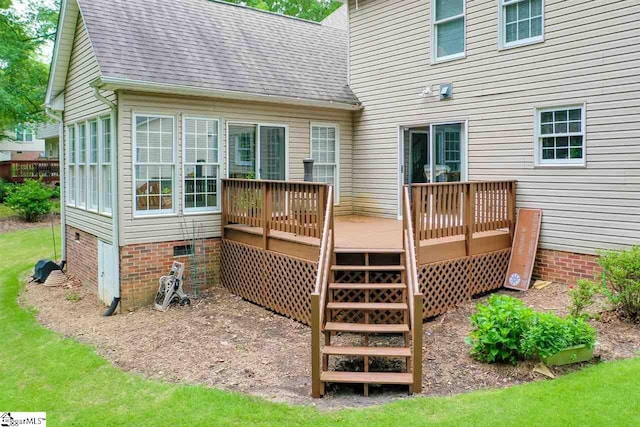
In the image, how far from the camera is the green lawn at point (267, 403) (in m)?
4.59

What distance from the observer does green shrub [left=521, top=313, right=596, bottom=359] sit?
5406 mm

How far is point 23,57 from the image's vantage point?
811 inches

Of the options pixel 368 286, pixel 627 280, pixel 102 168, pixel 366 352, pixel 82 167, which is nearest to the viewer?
pixel 366 352

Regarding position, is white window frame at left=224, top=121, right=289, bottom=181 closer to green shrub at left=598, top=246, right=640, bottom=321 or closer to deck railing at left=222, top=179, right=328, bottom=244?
deck railing at left=222, top=179, right=328, bottom=244

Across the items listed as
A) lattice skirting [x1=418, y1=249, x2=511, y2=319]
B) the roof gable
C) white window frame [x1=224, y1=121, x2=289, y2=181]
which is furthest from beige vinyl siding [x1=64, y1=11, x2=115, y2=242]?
lattice skirting [x1=418, y1=249, x2=511, y2=319]

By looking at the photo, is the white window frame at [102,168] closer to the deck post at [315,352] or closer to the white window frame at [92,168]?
the white window frame at [92,168]

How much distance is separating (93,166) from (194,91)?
3056mm

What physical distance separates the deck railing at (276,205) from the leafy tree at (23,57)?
14566 mm

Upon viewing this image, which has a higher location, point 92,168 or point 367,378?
point 92,168

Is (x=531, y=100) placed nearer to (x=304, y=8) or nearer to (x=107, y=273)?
(x=107, y=273)

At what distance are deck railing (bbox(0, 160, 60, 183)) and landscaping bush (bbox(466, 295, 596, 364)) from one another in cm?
2419

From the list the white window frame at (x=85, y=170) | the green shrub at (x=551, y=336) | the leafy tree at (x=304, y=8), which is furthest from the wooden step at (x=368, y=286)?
the leafy tree at (x=304, y=8)

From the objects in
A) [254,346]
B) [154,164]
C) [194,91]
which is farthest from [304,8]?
[254,346]

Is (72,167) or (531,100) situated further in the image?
(72,167)
